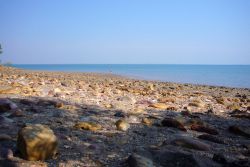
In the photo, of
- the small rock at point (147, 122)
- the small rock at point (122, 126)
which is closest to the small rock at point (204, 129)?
the small rock at point (147, 122)

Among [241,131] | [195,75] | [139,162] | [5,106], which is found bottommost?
[195,75]

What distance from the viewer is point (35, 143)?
3.25 meters

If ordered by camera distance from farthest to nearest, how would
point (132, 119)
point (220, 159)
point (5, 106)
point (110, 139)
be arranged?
point (132, 119) → point (5, 106) → point (110, 139) → point (220, 159)

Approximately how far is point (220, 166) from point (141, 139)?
1342 mm

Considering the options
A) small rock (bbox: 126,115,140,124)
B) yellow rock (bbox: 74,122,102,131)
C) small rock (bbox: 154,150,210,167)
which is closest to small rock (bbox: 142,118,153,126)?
small rock (bbox: 126,115,140,124)

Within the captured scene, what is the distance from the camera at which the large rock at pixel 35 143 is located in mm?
3268

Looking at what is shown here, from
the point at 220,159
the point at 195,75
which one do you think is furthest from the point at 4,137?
the point at 195,75

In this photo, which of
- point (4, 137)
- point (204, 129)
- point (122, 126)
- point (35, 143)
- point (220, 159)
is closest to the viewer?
point (35, 143)

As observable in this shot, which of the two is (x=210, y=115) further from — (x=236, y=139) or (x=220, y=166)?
(x=220, y=166)

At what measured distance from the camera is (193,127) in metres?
5.59

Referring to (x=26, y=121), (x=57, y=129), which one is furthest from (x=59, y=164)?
(x=26, y=121)

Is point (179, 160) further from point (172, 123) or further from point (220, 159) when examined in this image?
point (172, 123)

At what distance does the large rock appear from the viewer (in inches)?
129

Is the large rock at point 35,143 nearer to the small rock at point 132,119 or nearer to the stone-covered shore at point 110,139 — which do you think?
the stone-covered shore at point 110,139
